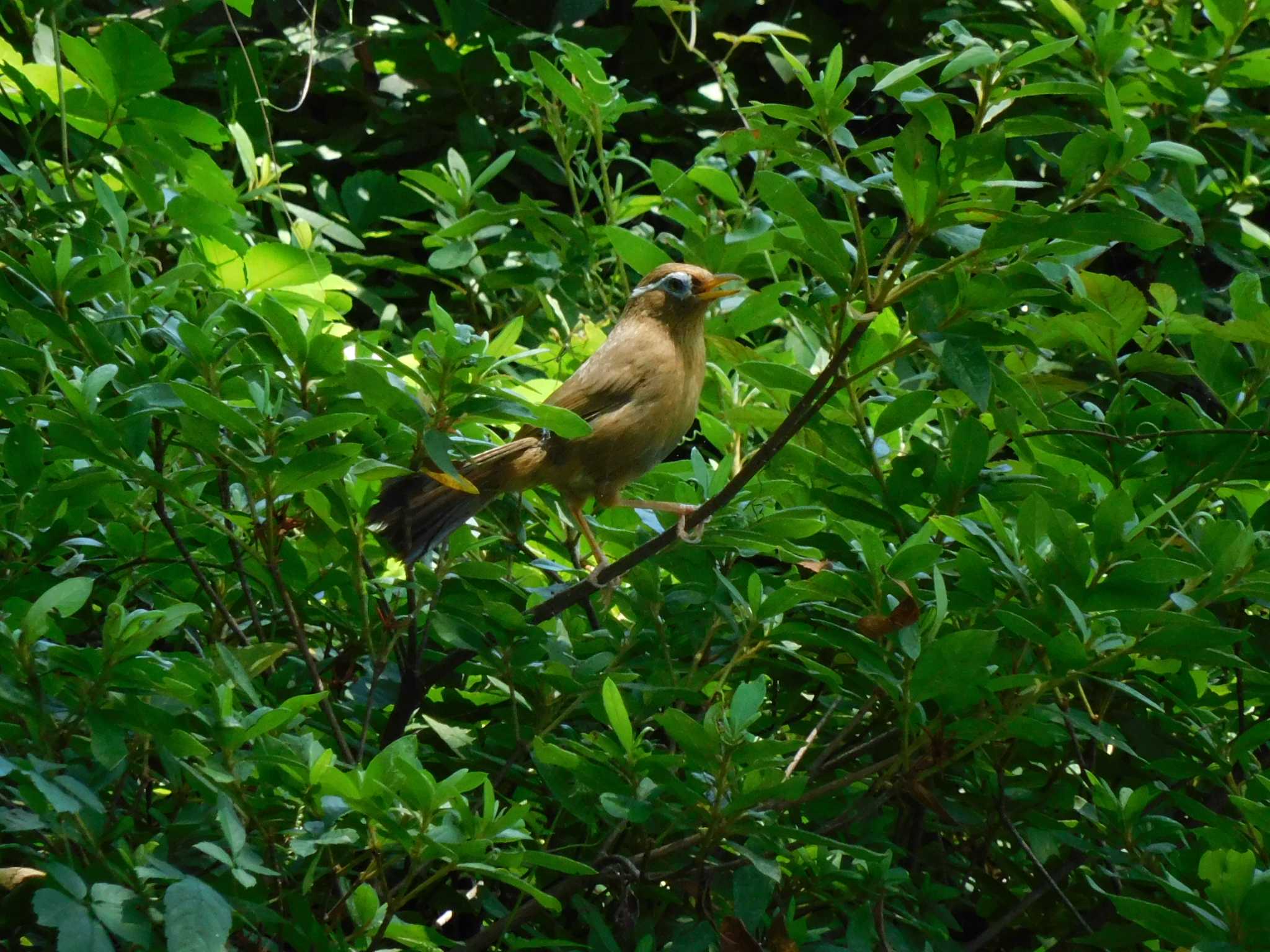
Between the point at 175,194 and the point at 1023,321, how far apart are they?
1.56 m

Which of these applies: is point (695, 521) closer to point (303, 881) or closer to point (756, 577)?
point (756, 577)

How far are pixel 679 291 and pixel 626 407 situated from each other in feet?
0.91

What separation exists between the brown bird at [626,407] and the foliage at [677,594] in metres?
0.06

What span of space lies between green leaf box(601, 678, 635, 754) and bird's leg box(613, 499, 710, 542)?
273 millimetres

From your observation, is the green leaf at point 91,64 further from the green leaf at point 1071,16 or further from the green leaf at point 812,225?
the green leaf at point 1071,16

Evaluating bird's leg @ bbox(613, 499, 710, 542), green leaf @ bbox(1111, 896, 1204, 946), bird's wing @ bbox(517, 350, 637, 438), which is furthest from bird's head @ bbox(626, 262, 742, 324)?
green leaf @ bbox(1111, 896, 1204, 946)

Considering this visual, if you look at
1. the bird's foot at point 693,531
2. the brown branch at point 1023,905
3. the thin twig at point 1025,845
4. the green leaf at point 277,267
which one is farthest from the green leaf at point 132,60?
the brown branch at point 1023,905

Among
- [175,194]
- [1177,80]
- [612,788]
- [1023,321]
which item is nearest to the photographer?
[612,788]

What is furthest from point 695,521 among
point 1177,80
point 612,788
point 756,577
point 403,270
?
point 1177,80

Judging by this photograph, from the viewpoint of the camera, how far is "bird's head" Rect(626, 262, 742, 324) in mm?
2824

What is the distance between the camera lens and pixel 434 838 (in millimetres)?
1597

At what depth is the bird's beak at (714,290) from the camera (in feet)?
9.16

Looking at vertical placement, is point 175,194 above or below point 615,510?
above

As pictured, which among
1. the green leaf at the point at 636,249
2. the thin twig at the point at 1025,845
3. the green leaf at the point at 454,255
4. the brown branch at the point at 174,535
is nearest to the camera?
the brown branch at the point at 174,535
